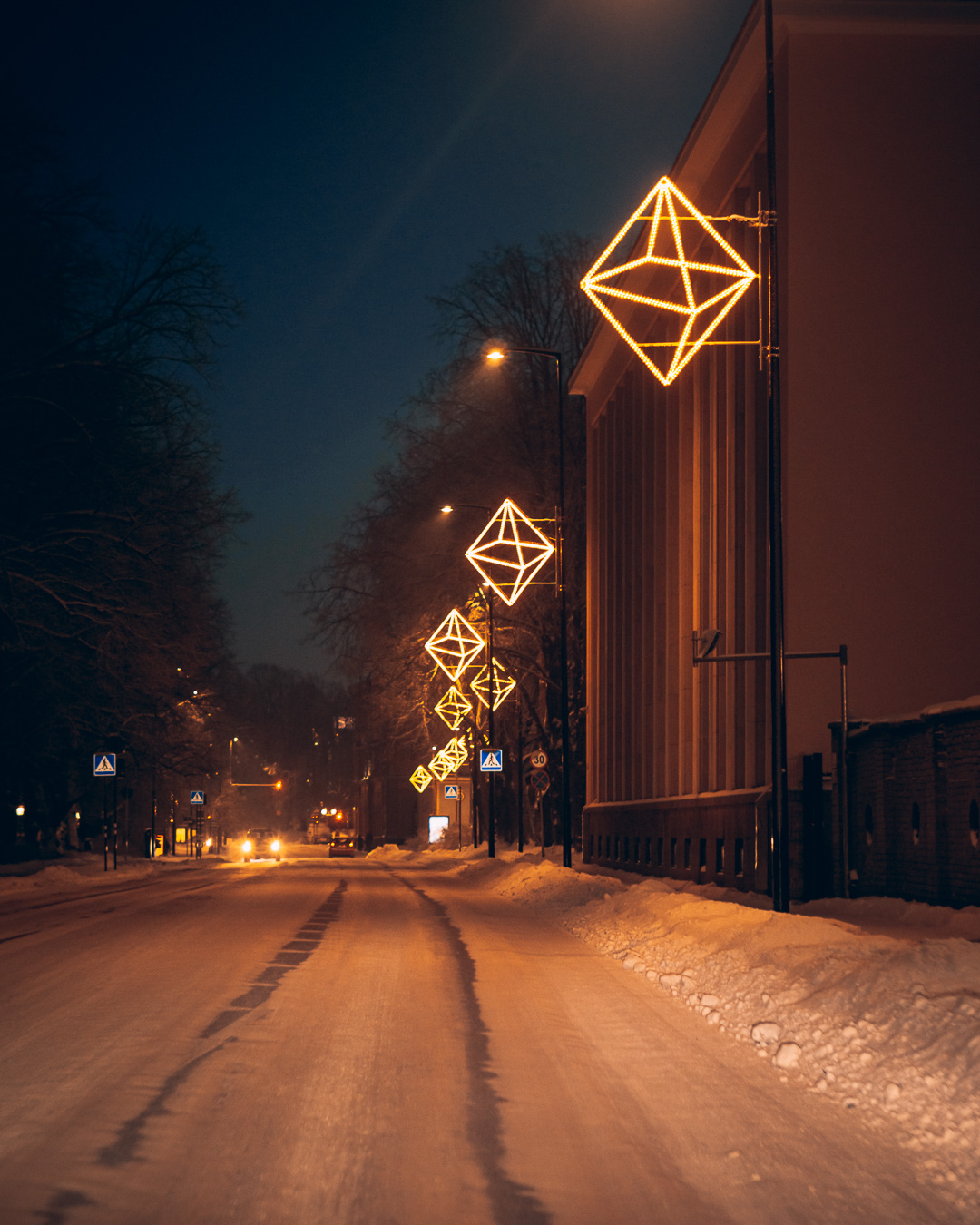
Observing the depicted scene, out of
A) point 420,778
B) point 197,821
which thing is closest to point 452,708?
point 420,778

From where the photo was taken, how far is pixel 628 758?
123 ft

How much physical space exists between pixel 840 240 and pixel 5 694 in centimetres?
2426

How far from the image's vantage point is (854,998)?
928 centimetres

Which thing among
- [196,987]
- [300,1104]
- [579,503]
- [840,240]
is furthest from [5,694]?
[300,1104]

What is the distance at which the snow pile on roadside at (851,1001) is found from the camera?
691 cm

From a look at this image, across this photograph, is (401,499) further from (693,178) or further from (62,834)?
(62,834)

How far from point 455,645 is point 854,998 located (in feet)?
116

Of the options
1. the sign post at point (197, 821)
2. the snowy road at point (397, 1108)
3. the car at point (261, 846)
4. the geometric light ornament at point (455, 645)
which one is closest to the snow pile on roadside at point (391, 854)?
the car at point (261, 846)

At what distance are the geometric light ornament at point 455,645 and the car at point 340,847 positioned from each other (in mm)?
41716

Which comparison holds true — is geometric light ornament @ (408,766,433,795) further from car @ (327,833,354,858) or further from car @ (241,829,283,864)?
car @ (327,833,354,858)

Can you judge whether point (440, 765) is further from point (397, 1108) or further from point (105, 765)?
point (397, 1108)

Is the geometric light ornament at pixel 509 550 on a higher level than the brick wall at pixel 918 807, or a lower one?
higher

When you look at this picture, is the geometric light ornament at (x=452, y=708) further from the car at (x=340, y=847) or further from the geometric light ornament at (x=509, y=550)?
the car at (x=340, y=847)

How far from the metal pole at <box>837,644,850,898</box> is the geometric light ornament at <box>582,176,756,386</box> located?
544 cm
